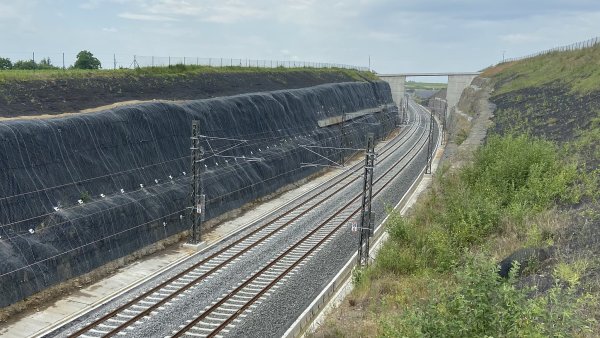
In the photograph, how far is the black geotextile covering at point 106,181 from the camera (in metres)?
20.3

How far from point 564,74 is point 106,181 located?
57.2 metres

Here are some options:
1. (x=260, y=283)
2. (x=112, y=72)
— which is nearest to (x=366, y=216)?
(x=260, y=283)

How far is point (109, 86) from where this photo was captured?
3966 centimetres

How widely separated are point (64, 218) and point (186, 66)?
38135mm

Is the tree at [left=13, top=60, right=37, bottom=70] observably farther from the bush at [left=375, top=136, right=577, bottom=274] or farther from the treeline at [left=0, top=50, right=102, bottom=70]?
the bush at [left=375, top=136, right=577, bottom=274]

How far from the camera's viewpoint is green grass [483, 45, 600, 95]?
165 feet

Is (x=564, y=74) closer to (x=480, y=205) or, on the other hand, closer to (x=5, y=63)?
(x=480, y=205)

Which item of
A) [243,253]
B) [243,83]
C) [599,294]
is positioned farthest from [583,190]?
[243,83]

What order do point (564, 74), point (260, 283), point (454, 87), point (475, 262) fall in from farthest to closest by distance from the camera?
point (454, 87) → point (564, 74) → point (260, 283) → point (475, 262)

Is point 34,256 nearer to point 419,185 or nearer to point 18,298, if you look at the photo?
point 18,298

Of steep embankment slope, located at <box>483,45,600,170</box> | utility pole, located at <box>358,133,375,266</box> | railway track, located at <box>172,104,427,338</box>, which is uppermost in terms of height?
steep embankment slope, located at <box>483,45,600,170</box>

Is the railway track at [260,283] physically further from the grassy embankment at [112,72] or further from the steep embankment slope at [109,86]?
the grassy embankment at [112,72]

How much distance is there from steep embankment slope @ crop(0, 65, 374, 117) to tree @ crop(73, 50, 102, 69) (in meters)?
9.74

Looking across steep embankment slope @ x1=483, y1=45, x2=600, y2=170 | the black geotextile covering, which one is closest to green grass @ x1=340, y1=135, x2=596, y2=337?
steep embankment slope @ x1=483, y1=45, x2=600, y2=170
